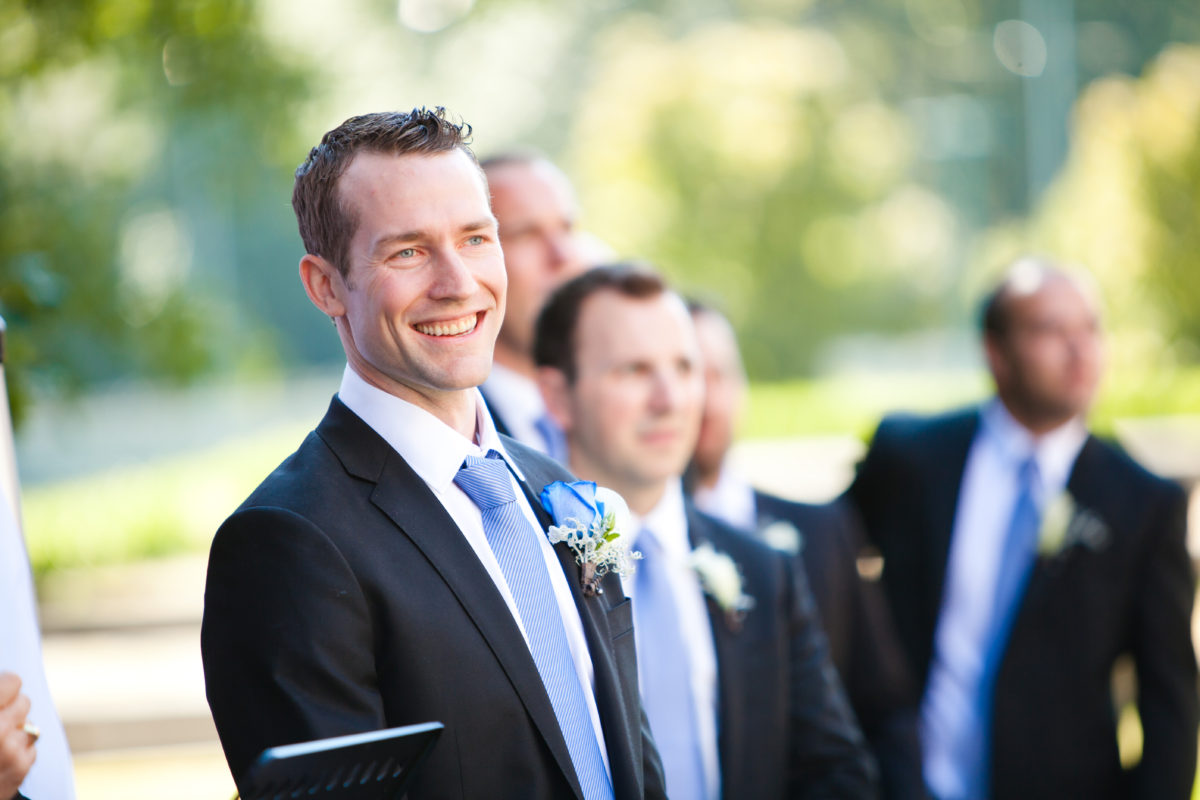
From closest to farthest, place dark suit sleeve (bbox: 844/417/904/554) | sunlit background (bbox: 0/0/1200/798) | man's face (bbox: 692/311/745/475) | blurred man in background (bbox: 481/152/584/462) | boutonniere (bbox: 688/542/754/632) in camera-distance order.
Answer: boutonniere (bbox: 688/542/754/632)
blurred man in background (bbox: 481/152/584/462)
man's face (bbox: 692/311/745/475)
dark suit sleeve (bbox: 844/417/904/554)
sunlit background (bbox: 0/0/1200/798)

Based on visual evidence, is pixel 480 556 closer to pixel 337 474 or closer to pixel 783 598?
pixel 337 474

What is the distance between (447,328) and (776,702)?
5.19ft

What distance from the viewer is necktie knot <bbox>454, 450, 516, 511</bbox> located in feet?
6.85

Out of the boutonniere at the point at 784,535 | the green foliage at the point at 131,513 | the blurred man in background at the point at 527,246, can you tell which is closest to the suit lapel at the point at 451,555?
the boutonniere at the point at 784,535

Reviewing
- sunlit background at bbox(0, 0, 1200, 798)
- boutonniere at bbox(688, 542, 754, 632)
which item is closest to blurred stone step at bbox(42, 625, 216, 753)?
sunlit background at bbox(0, 0, 1200, 798)

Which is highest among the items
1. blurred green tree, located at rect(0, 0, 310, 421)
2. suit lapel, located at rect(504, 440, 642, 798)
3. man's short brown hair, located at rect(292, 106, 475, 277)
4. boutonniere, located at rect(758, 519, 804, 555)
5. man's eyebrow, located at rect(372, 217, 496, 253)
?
blurred green tree, located at rect(0, 0, 310, 421)

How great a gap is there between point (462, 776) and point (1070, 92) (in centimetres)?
3021

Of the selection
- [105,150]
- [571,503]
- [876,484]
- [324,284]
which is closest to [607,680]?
[571,503]

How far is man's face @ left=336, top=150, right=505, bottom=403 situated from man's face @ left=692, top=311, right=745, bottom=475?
7.61 ft

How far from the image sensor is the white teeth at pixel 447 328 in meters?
2.00

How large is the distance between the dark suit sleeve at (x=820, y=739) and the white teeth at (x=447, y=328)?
1.61 metres

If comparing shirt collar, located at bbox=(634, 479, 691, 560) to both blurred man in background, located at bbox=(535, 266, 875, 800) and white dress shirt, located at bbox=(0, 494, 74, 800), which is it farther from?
white dress shirt, located at bbox=(0, 494, 74, 800)

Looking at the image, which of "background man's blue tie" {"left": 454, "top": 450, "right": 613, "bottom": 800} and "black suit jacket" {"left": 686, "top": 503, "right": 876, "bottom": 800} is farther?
"black suit jacket" {"left": 686, "top": 503, "right": 876, "bottom": 800}

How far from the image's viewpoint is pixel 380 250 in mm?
1971
